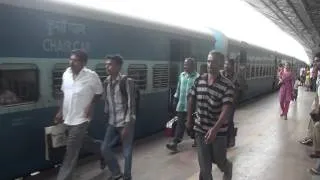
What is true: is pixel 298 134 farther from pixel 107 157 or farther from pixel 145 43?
pixel 107 157

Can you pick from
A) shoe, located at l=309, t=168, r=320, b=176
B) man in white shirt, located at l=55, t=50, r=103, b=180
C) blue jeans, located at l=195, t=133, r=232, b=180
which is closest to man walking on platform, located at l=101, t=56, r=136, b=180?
man in white shirt, located at l=55, t=50, r=103, b=180

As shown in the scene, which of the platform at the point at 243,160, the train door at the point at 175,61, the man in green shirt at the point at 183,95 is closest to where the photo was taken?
the platform at the point at 243,160

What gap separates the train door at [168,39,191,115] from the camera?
10.6 meters

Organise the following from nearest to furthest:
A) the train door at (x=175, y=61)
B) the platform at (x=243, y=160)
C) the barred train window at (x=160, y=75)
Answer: the platform at (x=243, y=160)
the barred train window at (x=160, y=75)
the train door at (x=175, y=61)

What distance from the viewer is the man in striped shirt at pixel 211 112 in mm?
5008

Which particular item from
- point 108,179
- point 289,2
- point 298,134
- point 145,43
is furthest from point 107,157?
point 289,2

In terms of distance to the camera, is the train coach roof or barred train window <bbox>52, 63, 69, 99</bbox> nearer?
the train coach roof

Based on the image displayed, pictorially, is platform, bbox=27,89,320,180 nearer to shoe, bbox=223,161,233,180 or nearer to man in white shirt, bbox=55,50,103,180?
man in white shirt, bbox=55,50,103,180

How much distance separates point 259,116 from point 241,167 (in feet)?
24.4

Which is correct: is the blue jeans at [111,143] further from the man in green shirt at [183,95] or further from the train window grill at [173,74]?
the train window grill at [173,74]

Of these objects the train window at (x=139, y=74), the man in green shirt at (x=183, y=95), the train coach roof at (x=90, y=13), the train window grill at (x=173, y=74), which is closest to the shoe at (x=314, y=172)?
the man in green shirt at (x=183, y=95)

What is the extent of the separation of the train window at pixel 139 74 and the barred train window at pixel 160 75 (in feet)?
1.48

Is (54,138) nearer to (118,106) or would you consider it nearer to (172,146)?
(118,106)

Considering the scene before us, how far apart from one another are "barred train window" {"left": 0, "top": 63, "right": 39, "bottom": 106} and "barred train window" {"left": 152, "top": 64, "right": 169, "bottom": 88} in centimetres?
390
